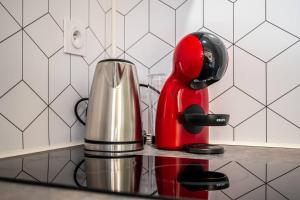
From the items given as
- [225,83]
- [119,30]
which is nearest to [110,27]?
[119,30]

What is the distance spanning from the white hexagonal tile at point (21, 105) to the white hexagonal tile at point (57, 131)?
0.17ft

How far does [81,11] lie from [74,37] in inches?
3.9

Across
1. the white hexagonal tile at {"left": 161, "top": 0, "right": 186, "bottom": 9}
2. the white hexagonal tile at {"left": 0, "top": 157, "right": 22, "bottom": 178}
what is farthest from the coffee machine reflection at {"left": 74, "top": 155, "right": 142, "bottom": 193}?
the white hexagonal tile at {"left": 161, "top": 0, "right": 186, "bottom": 9}

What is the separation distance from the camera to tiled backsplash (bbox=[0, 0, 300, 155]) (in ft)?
2.39

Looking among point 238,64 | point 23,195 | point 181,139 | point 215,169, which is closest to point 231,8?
point 238,64

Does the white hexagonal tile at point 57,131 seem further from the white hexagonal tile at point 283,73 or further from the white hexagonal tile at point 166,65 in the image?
the white hexagonal tile at point 283,73

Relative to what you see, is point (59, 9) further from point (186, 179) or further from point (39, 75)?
point (186, 179)

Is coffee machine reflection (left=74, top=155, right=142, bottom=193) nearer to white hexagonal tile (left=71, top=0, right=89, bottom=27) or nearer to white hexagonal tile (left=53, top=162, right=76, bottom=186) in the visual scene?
white hexagonal tile (left=53, top=162, right=76, bottom=186)

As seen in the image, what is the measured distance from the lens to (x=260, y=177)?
518 mm

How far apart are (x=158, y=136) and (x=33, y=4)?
0.48 metres

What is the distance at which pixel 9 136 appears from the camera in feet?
2.29

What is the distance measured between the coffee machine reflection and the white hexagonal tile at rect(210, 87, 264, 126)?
0.35 meters

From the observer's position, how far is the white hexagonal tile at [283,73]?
0.85m

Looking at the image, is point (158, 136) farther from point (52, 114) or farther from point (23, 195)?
point (23, 195)
